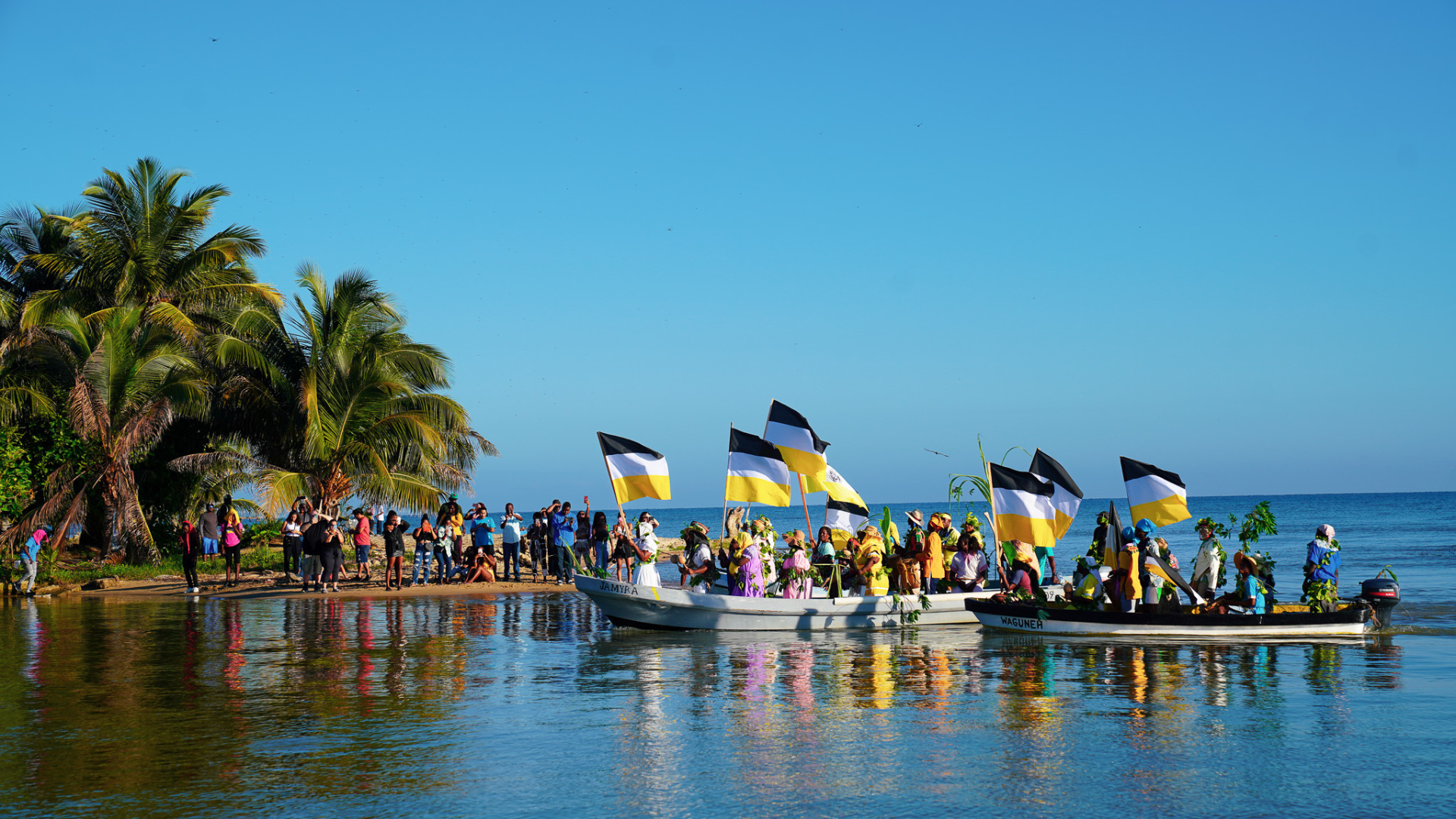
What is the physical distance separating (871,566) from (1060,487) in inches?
173

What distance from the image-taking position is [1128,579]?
19.0 metres

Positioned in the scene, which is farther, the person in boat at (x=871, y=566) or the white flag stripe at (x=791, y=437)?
the white flag stripe at (x=791, y=437)

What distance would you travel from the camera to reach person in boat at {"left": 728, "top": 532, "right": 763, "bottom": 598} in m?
20.4

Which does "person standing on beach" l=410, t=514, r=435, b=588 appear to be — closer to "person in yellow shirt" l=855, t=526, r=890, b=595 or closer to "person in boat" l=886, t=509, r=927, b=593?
"person in yellow shirt" l=855, t=526, r=890, b=595

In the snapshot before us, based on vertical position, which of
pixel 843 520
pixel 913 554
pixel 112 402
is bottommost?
pixel 913 554

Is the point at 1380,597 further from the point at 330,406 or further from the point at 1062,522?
the point at 330,406

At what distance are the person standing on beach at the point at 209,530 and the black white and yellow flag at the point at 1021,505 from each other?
18.7 m

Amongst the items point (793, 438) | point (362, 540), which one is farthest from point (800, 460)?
point (362, 540)

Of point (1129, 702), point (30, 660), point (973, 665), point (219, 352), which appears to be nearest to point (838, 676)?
point (973, 665)

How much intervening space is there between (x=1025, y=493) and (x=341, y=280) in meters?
20.4

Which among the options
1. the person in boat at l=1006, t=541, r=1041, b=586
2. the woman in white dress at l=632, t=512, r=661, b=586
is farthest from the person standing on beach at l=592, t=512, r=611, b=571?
the person in boat at l=1006, t=541, r=1041, b=586

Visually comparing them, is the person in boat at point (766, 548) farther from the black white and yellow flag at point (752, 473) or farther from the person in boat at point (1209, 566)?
the person in boat at point (1209, 566)

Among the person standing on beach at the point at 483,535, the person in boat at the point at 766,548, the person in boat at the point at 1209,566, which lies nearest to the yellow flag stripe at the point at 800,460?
the person in boat at the point at 766,548

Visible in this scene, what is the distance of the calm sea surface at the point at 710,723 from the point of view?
898 cm
